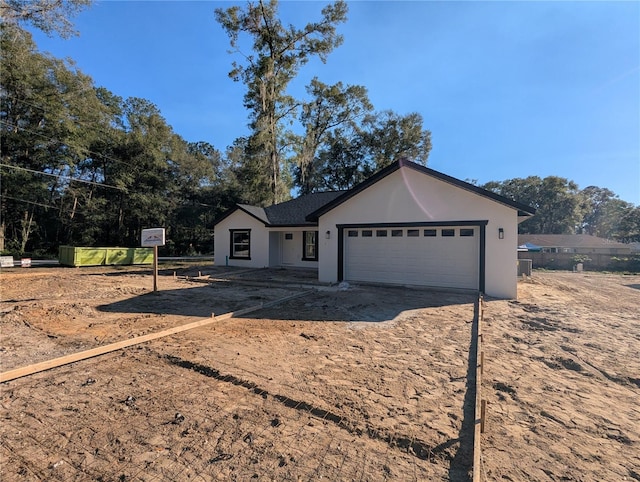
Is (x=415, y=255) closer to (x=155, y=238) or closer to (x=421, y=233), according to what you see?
(x=421, y=233)

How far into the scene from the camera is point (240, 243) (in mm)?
18453

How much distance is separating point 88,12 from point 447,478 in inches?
835

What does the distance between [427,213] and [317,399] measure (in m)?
8.70

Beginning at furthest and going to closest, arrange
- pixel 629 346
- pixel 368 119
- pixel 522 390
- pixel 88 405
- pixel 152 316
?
pixel 368 119 → pixel 152 316 → pixel 629 346 → pixel 522 390 → pixel 88 405

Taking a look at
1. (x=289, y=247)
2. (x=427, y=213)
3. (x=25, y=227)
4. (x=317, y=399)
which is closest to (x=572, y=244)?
(x=289, y=247)

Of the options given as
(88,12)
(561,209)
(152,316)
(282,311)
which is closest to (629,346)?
(282,311)

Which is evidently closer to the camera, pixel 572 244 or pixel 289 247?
pixel 289 247

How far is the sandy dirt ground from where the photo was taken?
247 cm

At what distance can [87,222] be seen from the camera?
90.1 feet

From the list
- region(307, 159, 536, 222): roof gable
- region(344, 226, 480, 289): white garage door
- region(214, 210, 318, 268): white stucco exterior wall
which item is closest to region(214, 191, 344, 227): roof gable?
region(214, 210, 318, 268): white stucco exterior wall

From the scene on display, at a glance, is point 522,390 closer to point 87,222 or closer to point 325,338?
point 325,338

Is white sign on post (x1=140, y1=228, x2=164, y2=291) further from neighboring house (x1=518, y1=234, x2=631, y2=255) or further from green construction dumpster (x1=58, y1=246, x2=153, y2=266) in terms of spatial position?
neighboring house (x1=518, y1=234, x2=631, y2=255)

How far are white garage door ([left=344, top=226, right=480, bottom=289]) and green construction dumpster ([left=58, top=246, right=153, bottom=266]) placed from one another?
57.2 ft

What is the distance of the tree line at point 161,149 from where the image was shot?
909 inches
